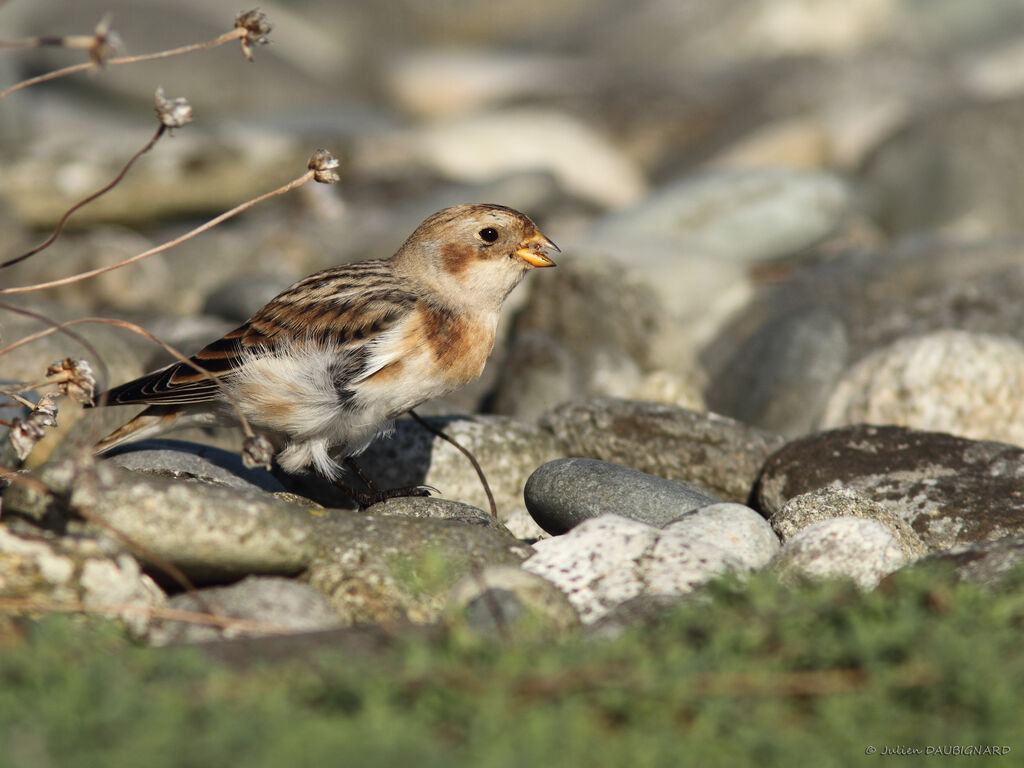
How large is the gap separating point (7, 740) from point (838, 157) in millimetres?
11120

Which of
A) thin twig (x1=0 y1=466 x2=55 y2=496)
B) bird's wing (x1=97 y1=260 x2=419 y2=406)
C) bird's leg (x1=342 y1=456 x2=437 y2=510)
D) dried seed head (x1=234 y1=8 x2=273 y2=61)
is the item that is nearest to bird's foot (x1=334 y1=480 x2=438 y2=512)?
bird's leg (x1=342 y1=456 x2=437 y2=510)

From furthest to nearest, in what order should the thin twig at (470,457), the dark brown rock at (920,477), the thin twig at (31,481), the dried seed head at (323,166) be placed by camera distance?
the thin twig at (470,457) → the dark brown rock at (920,477) → the dried seed head at (323,166) → the thin twig at (31,481)

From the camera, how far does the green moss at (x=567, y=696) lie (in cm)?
203

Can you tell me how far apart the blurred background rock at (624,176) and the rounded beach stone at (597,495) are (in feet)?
4.27

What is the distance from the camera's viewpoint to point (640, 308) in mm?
6504

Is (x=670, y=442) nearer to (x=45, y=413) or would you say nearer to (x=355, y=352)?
(x=355, y=352)

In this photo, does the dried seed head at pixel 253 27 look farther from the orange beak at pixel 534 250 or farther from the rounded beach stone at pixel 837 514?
the rounded beach stone at pixel 837 514

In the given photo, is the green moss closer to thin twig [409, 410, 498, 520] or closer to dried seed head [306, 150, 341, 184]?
dried seed head [306, 150, 341, 184]

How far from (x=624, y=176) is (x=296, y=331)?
8.52 m

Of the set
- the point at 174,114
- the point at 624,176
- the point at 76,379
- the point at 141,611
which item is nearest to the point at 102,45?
the point at 174,114

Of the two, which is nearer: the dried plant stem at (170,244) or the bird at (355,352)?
the dried plant stem at (170,244)

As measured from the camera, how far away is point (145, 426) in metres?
4.50

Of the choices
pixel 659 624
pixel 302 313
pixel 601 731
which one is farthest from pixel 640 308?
pixel 601 731
